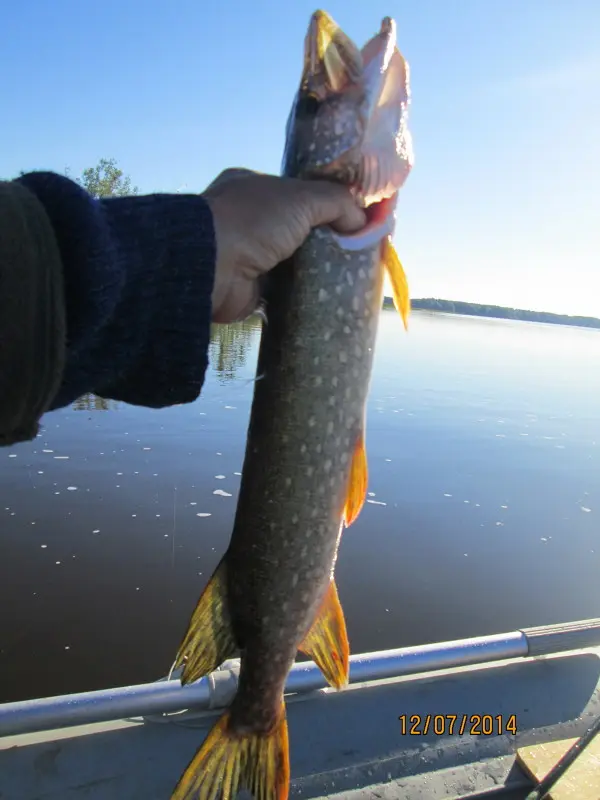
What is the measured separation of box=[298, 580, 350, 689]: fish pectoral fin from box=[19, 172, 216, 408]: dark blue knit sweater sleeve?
94cm

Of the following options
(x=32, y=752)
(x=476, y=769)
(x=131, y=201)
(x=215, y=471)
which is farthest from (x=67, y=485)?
(x=131, y=201)

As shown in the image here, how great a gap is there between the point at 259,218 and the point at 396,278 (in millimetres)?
580

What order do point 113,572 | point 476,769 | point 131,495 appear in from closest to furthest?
point 476,769
point 113,572
point 131,495

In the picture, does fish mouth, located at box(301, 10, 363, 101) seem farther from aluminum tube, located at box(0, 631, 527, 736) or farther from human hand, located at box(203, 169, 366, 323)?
aluminum tube, located at box(0, 631, 527, 736)

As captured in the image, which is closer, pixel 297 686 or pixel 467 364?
pixel 297 686

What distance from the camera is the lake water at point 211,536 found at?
5.89 metres

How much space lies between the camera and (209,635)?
2113 mm

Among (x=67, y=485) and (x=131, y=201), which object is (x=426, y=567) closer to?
(x=67, y=485)

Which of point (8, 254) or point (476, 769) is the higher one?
point (8, 254)

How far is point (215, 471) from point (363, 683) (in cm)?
688

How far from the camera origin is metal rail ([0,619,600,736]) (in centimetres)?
255

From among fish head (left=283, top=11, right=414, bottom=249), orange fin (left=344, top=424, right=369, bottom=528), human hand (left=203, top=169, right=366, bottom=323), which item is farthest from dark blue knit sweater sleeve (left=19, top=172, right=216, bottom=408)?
orange fin (left=344, top=424, right=369, bottom=528)

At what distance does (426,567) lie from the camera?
7590mm

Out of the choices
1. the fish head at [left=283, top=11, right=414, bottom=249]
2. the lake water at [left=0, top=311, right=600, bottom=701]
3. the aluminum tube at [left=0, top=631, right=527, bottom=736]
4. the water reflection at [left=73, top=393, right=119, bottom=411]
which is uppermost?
the fish head at [left=283, top=11, right=414, bottom=249]
